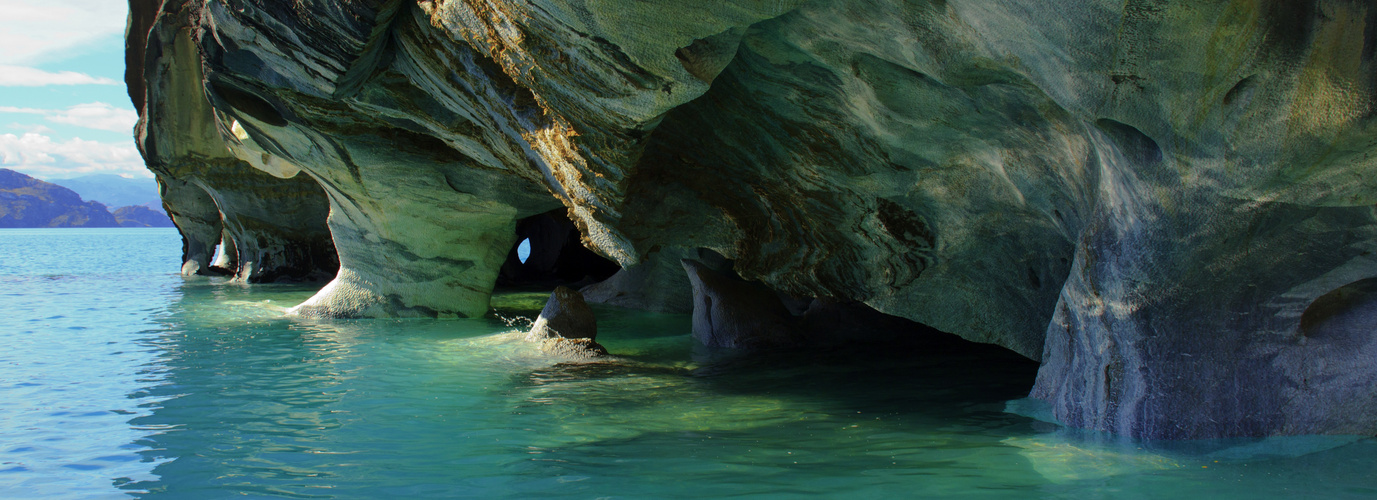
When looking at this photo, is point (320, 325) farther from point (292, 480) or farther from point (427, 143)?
point (292, 480)

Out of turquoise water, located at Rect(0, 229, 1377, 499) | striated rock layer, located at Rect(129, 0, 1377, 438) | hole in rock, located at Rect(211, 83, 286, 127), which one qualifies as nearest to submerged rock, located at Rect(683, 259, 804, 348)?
turquoise water, located at Rect(0, 229, 1377, 499)

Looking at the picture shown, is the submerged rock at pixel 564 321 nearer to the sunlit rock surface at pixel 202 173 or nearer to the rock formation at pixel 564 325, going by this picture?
the rock formation at pixel 564 325

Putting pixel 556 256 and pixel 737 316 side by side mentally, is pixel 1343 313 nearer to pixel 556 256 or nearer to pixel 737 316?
pixel 737 316

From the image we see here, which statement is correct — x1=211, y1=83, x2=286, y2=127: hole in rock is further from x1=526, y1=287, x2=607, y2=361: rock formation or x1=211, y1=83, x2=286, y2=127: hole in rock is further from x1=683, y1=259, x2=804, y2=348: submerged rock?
x1=683, y1=259, x2=804, y2=348: submerged rock

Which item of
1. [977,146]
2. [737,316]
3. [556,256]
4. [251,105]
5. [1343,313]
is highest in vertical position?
[251,105]

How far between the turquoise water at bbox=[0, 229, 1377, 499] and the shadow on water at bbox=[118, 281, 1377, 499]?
17mm

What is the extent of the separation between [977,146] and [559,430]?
2.60m

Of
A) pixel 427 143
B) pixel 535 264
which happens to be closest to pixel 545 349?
pixel 427 143

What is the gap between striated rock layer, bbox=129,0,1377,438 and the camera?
2875mm

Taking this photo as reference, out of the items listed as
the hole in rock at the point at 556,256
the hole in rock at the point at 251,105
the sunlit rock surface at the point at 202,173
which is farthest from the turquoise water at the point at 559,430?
the hole in rock at the point at 556,256

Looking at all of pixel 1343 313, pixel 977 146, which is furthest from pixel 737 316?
pixel 1343 313

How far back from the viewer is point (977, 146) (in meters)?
4.31

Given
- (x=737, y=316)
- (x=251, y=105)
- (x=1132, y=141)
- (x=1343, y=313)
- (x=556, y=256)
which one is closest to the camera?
(x=1132, y=141)

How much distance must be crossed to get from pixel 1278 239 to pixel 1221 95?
0.91 metres
